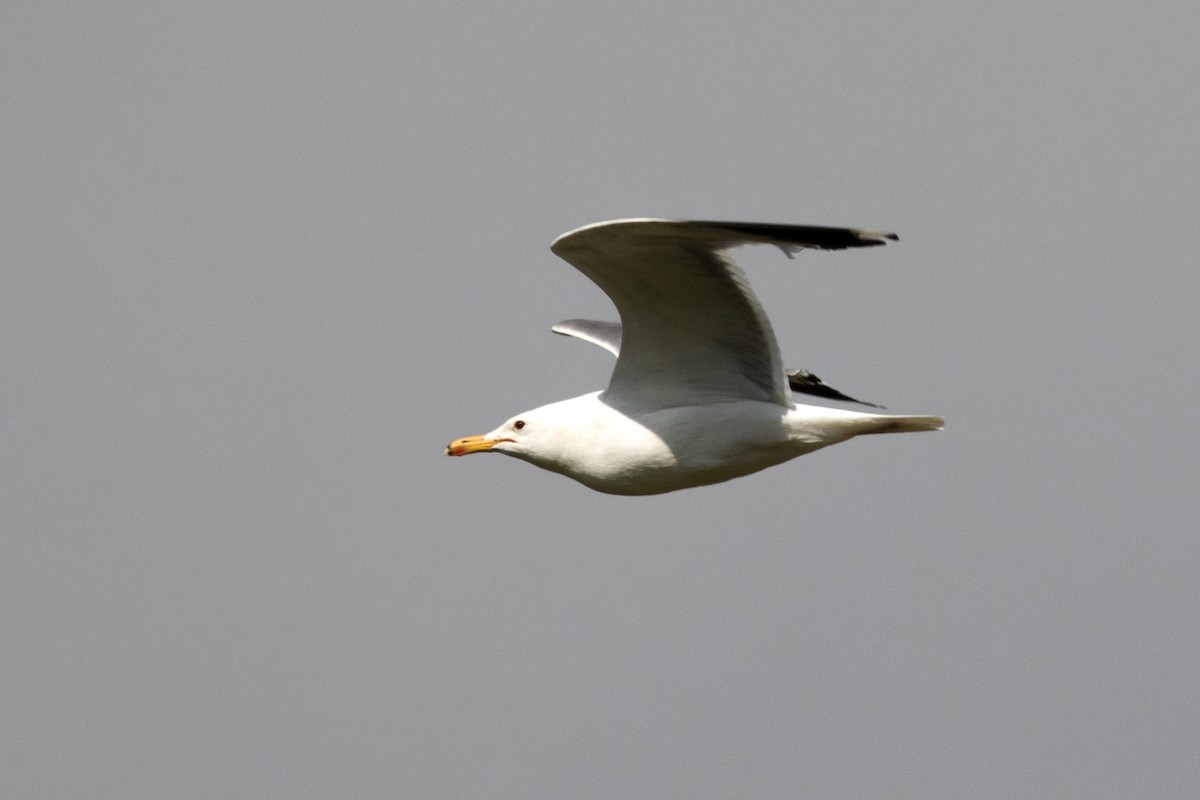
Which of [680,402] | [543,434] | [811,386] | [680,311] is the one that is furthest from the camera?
[811,386]

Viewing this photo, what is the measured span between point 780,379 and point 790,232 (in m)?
2.28

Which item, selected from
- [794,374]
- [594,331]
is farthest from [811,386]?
[594,331]

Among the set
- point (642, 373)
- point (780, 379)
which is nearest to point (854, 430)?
point (780, 379)

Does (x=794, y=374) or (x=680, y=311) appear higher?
(x=680, y=311)

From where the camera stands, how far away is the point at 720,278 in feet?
38.6

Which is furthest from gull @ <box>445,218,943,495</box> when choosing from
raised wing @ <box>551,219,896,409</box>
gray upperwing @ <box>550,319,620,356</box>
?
gray upperwing @ <box>550,319,620,356</box>

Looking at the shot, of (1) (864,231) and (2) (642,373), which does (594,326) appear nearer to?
(2) (642,373)

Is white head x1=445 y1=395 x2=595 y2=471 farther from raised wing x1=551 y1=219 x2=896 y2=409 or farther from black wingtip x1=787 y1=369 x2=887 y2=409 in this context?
black wingtip x1=787 y1=369 x2=887 y2=409

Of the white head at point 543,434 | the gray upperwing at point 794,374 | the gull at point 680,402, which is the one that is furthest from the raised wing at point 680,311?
the gray upperwing at point 794,374

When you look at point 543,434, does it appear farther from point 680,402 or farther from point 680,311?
point 680,311

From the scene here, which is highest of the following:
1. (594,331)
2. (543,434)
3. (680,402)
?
(594,331)

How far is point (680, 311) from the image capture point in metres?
12.2

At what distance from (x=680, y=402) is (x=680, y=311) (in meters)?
0.71

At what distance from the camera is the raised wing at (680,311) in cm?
1116
